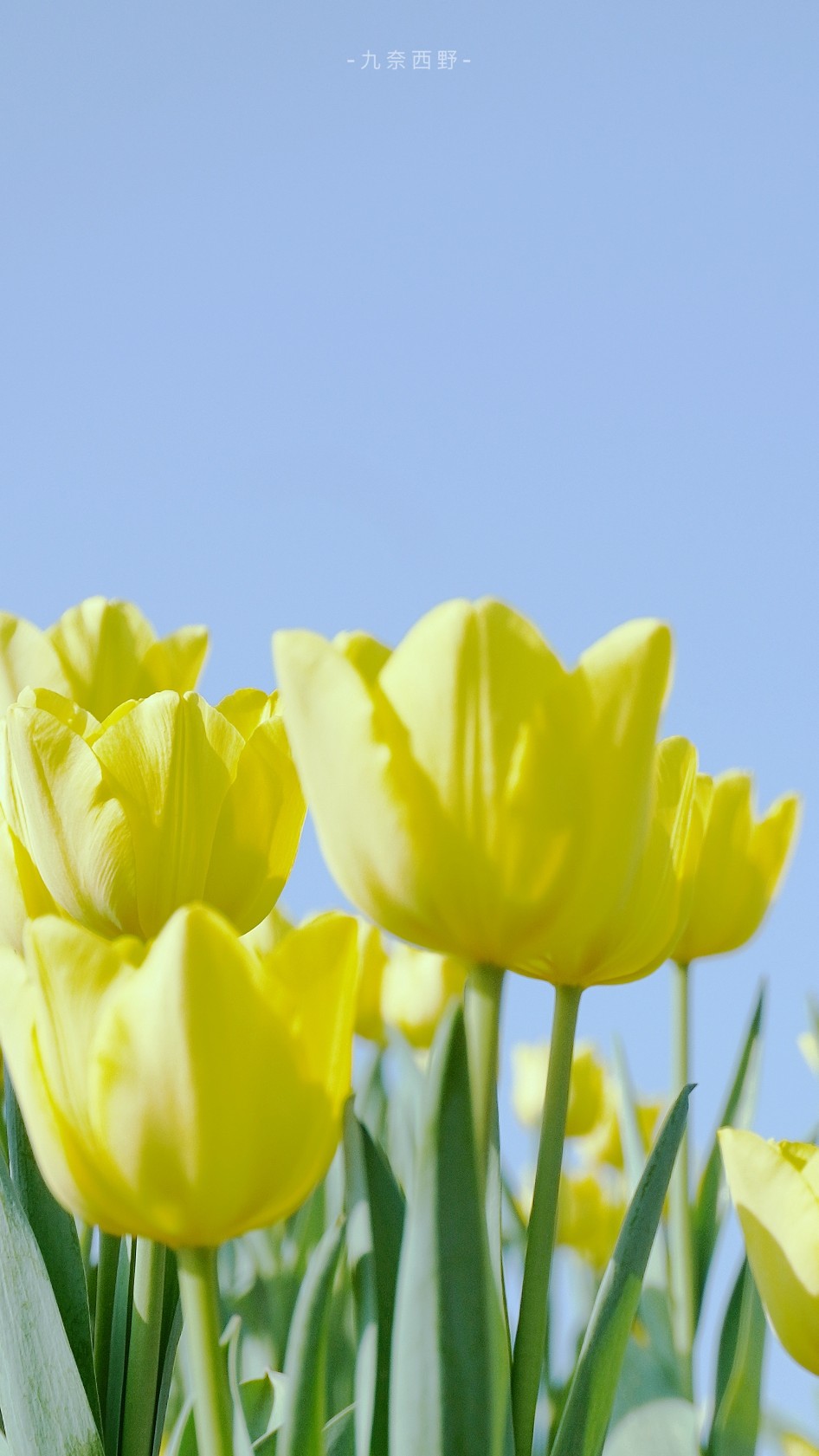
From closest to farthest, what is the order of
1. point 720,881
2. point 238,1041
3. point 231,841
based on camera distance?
point 238,1041
point 231,841
point 720,881

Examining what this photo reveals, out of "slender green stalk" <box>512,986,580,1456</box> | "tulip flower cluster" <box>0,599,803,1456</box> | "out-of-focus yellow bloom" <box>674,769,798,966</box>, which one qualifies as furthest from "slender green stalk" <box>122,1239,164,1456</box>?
"out-of-focus yellow bloom" <box>674,769,798,966</box>

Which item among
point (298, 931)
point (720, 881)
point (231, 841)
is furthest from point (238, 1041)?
point (720, 881)

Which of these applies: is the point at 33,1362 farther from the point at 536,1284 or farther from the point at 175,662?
the point at 175,662

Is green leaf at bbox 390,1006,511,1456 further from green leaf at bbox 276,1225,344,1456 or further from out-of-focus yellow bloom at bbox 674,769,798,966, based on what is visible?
out-of-focus yellow bloom at bbox 674,769,798,966

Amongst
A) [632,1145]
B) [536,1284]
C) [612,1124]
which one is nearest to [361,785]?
[536,1284]

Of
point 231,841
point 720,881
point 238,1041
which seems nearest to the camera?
point 238,1041

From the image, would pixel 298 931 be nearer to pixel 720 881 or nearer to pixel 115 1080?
pixel 115 1080

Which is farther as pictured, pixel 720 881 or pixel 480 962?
pixel 720 881

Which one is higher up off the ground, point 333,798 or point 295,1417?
point 333,798
